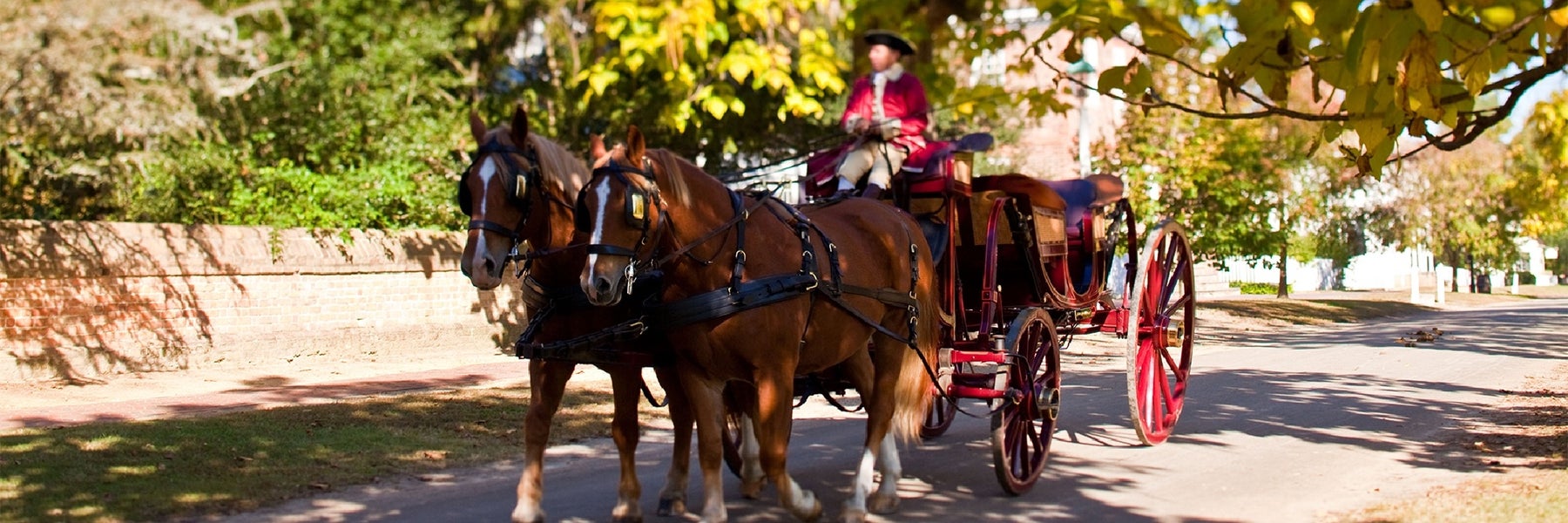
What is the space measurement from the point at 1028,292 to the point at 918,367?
77.2 inches

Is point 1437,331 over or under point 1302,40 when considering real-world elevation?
under

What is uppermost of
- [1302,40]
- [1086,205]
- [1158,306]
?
[1302,40]

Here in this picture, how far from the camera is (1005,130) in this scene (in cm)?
3506

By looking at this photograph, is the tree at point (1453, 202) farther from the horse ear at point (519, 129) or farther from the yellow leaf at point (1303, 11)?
the horse ear at point (519, 129)

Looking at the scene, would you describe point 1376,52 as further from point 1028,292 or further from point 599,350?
point 1028,292

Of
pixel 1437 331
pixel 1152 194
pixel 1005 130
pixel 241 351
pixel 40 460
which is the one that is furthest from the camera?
pixel 1005 130

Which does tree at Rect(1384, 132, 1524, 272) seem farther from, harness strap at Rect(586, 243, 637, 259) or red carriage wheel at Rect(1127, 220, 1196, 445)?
harness strap at Rect(586, 243, 637, 259)

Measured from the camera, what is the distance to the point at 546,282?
6953mm

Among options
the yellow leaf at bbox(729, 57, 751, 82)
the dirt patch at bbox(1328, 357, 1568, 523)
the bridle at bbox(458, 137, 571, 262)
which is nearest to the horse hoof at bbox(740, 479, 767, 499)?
the bridle at bbox(458, 137, 571, 262)

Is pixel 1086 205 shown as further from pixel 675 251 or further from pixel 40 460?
pixel 40 460

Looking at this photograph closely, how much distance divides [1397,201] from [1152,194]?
21.8 m

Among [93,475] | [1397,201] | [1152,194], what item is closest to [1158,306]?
[93,475]

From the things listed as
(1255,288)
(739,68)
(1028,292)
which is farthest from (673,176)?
(1255,288)

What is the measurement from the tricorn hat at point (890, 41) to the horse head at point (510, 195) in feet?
9.40
